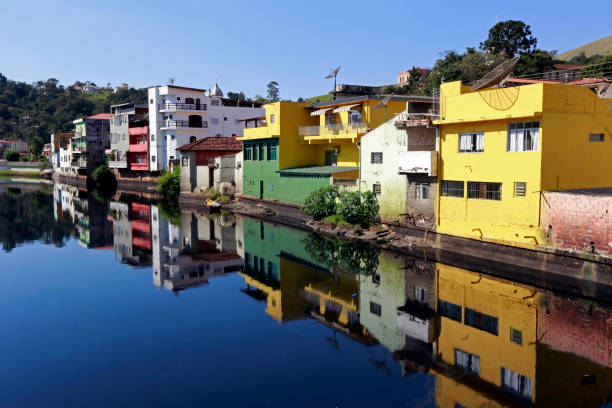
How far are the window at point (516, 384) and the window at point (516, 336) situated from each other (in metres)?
1.86

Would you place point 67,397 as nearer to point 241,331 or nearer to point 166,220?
point 241,331

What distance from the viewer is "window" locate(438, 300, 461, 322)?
617 inches

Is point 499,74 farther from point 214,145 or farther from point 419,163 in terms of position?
point 214,145

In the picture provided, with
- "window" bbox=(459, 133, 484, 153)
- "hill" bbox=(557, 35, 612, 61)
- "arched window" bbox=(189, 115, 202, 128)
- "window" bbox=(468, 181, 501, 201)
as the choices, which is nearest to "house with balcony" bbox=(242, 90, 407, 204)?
"window" bbox=(459, 133, 484, 153)

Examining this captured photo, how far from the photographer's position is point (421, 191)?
23969 mm

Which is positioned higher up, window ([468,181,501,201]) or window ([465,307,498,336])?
window ([468,181,501,201])

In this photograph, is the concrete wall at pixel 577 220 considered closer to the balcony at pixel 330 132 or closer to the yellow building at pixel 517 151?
the yellow building at pixel 517 151

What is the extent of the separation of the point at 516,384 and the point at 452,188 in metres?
12.3

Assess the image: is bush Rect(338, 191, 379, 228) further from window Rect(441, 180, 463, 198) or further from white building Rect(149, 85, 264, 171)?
white building Rect(149, 85, 264, 171)

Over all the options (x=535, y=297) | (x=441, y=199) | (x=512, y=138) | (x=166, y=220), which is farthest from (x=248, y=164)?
(x=535, y=297)

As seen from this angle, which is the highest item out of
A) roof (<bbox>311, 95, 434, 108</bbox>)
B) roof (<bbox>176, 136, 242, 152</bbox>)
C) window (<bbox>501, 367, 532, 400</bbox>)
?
roof (<bbox>311, 95, 434, 108</bbox>)

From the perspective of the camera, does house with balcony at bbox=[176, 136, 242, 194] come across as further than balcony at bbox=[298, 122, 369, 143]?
Yes

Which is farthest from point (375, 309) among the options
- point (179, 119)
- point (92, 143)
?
point (92, 143)

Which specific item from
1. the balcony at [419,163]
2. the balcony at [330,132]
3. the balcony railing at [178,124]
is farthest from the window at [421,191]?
the balcony railing at [178,124]
